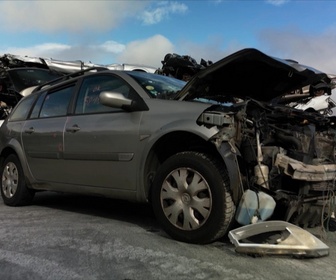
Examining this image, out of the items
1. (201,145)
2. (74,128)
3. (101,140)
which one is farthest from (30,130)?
(201,145)

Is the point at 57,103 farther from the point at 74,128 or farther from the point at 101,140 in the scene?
the point at 101,140

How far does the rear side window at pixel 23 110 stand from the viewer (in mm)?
6359

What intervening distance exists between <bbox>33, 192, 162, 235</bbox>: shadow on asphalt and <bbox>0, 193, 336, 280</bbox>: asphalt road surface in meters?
0.04

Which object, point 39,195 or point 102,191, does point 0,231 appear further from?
point 39,195

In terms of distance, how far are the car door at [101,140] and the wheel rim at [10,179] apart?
1.33 metres

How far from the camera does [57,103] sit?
5.70 meters

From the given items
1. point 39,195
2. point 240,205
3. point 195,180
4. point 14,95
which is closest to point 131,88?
point 195,180

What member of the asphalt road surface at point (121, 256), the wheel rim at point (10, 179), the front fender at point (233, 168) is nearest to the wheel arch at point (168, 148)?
the front fender at point (233, 168)

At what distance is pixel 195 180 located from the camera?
387 centimetres

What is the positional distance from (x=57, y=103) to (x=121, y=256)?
2759 mm

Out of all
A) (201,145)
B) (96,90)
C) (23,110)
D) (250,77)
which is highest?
(250,77)

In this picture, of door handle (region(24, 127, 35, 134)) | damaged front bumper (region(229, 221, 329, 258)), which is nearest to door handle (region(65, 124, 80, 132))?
door handle (region(24, 127, 35, 134))

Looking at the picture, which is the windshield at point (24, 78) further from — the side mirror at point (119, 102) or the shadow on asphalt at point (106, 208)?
the side mirror at point (119, 102)

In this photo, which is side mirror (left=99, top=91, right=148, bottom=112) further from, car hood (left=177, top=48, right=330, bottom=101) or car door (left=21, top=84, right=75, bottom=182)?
car door (left=21, top=84, right=75, bottom=182)
